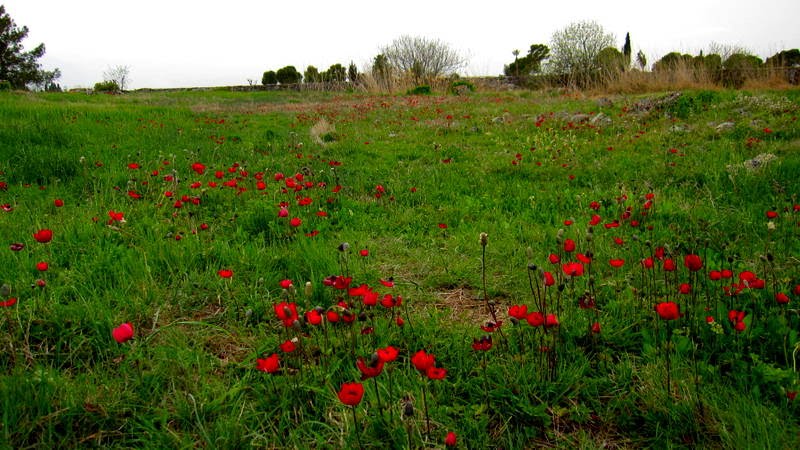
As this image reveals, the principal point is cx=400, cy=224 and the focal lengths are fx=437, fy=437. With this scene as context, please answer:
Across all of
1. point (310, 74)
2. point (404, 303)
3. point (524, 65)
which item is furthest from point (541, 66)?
point (404, 303)

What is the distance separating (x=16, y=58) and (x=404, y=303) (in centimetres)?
4964

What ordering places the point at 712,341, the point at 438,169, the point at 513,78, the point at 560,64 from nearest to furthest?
the point at 712,341 < the point at 438,169 < the point at 513,78 < the point at 560,64

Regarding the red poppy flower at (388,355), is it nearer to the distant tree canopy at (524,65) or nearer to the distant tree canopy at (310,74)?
the distant tree canopy at (310,74)

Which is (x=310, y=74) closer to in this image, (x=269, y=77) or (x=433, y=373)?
(x=269, y=77)

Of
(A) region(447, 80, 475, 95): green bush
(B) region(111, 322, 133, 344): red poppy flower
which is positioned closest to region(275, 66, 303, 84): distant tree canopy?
(A) region(447, 80, 475, 95): green bush

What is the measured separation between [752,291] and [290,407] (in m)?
2.28

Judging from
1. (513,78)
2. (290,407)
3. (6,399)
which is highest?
(513,78)

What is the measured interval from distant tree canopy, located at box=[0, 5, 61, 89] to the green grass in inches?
1662

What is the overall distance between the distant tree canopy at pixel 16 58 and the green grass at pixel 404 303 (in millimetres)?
42222

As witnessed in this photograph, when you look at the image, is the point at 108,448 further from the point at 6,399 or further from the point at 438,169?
the point at 438,169

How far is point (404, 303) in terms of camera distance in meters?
2.34

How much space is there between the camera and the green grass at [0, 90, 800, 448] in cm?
158

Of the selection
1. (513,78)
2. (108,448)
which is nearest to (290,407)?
(108,448)

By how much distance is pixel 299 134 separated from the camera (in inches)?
346
